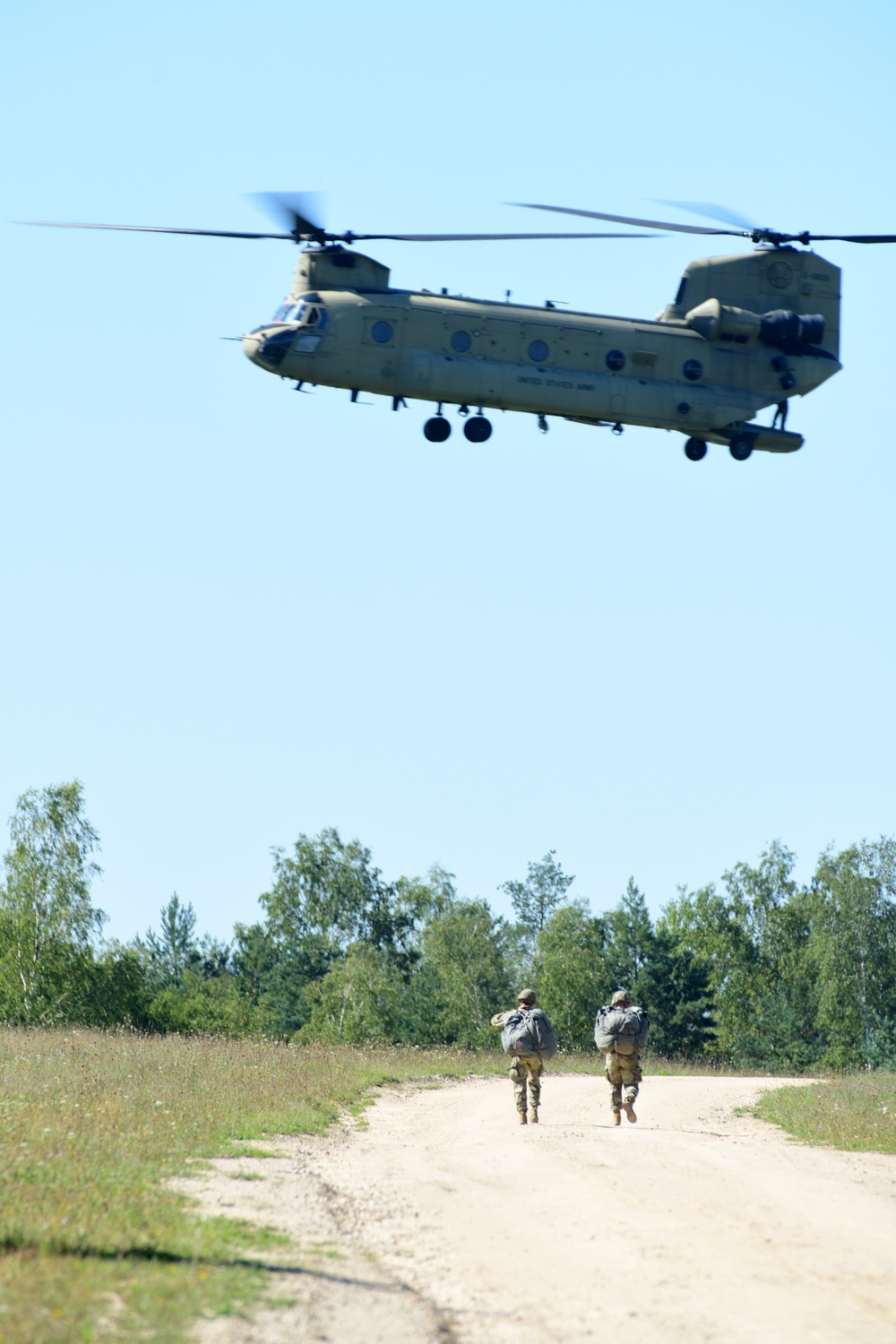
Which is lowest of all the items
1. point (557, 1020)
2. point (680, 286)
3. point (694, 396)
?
point (557, 1020)

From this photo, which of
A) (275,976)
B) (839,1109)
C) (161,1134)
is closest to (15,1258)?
(161,1134)

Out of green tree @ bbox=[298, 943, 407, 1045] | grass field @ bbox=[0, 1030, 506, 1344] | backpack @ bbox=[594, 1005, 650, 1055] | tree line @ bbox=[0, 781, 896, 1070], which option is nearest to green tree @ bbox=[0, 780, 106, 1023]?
tree line @ bbox=[0, 781, 896, 1070]

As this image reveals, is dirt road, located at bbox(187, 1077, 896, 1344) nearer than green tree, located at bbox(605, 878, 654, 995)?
Yes

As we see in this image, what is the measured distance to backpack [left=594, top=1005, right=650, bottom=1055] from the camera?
18.0 metres

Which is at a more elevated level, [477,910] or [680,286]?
[680,286]

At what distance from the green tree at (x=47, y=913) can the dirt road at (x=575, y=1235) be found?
3084cm

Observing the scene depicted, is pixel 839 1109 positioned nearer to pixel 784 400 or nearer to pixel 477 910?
pixel 784 400

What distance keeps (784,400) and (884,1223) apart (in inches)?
775

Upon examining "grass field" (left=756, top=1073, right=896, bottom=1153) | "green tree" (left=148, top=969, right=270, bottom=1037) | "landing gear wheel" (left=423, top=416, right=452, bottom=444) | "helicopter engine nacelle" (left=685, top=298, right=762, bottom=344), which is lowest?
"green tree" (left=148, top=969, right=270, bottom=1037)

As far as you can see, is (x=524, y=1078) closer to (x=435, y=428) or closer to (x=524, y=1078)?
(x=524, y=1078)

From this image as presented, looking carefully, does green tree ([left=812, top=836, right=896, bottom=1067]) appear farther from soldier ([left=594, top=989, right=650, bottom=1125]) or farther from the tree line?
soldier ([left=594, top=989, right=650, bottom=1125])

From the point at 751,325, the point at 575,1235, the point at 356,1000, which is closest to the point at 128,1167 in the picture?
the point at 575,1235

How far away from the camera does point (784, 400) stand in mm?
27844

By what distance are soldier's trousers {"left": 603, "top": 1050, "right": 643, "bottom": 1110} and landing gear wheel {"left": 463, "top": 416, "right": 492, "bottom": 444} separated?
12032mm
